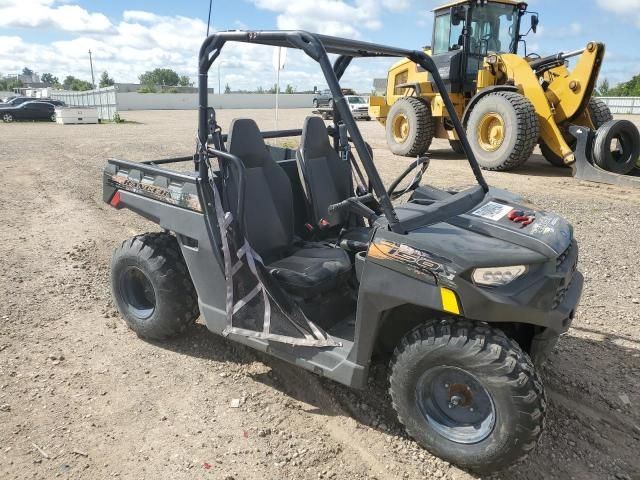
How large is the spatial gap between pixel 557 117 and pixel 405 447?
812cm

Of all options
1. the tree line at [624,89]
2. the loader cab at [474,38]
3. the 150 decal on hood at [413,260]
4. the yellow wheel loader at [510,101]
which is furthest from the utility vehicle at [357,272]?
the tree line at [624,89]

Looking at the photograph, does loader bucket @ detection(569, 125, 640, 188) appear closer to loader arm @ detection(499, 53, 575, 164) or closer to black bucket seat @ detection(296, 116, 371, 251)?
loader arm @ detection(499, 53, 575, 164)

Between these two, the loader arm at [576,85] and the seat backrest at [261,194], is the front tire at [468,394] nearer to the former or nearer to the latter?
the seat backrest at [261,194]

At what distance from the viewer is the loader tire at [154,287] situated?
11.5 ft

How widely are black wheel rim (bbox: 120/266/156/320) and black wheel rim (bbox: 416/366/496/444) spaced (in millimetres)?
2035

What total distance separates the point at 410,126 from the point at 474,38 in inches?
82.1

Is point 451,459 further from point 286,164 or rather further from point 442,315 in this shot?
point 286,164

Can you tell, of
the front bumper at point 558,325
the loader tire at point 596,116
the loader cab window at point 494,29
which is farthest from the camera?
the loader cab window at point 494,29

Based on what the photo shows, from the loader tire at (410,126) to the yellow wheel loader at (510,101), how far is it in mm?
22

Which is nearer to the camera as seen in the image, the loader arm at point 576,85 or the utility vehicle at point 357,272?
the utility vehicle at point 357,272

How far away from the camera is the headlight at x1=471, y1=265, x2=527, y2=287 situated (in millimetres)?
2279

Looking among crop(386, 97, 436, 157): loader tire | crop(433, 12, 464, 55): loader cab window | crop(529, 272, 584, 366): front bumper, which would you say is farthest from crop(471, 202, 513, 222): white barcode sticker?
crop(386, 97, 436, 157): loader tire

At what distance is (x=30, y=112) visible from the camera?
25625 millimetres

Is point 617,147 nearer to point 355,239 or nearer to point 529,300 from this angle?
point 355,239
